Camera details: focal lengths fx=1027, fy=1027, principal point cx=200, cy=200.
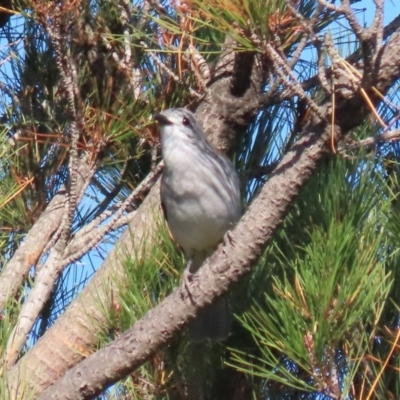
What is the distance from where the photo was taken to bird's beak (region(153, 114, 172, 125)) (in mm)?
2748

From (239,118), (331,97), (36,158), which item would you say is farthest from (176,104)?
(331,97)

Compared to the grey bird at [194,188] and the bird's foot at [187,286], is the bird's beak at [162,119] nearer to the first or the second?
the grey bird at [194,188]

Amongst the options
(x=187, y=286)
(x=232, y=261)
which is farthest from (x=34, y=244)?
(x=232, y=261)

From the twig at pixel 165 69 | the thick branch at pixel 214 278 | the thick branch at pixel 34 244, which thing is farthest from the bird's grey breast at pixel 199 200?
the thick branch at pixel 214 278

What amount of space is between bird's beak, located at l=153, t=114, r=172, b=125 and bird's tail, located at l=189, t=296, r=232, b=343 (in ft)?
1.75

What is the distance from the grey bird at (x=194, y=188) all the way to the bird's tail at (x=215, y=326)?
0.85 ft

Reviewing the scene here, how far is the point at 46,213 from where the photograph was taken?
2.76 meters

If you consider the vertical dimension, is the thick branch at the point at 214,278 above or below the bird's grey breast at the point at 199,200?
above

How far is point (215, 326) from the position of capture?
255 centimetres

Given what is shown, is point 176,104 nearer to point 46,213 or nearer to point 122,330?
point 46,213

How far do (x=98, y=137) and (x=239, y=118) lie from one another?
1.36ft

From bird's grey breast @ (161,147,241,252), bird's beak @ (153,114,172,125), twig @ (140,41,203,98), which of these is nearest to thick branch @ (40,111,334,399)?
twig @ (140,41,203,98)

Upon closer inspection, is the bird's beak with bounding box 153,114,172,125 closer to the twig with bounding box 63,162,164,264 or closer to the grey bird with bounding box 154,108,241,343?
the grey bird with bounding box 154,108,241,343

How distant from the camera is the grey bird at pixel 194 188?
291cm
